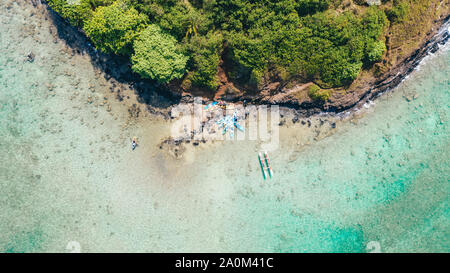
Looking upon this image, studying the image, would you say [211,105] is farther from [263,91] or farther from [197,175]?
[197,175]

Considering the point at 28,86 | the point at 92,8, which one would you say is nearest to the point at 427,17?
the point at 92,8

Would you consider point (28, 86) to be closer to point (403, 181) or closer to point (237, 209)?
point (237, 209)

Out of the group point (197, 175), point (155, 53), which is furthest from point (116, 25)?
point (197, 175)

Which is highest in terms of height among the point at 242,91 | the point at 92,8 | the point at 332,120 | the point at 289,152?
the point at 92,8

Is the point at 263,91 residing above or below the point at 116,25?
below

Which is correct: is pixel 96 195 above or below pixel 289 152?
below

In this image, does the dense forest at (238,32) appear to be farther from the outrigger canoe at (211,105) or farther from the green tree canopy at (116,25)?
the outrigger canoe at (211,105)

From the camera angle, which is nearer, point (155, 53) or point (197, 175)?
point (155, 53)

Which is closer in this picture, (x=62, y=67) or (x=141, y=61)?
(x=141, y=61)
